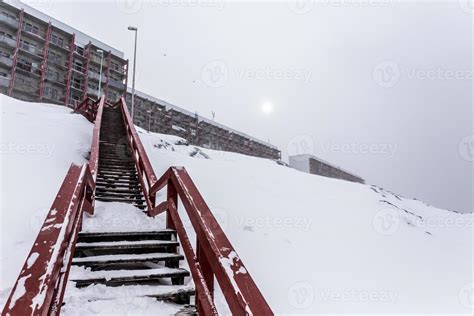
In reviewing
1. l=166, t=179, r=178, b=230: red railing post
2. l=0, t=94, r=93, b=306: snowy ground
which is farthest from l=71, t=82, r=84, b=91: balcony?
l=166, t=179, r=178, b=230: red railing post

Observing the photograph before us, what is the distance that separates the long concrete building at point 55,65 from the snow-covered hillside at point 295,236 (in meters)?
25.0

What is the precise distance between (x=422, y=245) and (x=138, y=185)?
30.4 feet

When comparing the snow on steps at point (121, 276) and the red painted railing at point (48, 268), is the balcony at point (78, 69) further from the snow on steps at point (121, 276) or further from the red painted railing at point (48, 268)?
the red painted railing at point (48, 268)

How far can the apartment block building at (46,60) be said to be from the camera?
109 ft

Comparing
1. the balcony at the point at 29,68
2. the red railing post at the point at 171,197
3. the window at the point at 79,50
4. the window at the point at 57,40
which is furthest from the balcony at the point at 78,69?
the red railing post at the point at 171,197

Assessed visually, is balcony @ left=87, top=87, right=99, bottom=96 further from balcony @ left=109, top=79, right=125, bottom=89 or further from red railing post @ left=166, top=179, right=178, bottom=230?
red railing post @ left=166, top=179, right=178, bottom=230

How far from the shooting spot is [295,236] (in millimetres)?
7203

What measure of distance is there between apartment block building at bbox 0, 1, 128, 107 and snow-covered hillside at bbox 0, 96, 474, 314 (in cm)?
2504

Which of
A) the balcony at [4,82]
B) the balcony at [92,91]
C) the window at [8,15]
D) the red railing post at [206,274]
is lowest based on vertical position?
the red railing post at [206,274]

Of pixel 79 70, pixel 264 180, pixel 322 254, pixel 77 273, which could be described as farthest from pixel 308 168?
pixel 77 273

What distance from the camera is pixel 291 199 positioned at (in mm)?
10258

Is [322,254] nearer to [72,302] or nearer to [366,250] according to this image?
[366,250]

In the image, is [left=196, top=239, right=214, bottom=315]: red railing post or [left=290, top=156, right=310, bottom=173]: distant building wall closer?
[left=196, top=239, right=214, bottom=315]: red railing post

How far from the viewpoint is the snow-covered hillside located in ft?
16.4
